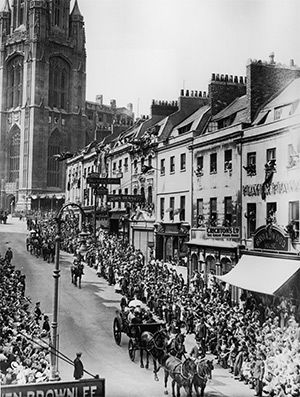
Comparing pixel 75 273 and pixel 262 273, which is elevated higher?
pixel 262 273

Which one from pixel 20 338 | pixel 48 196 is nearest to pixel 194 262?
pixel 20 338

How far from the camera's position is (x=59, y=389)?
1088cm

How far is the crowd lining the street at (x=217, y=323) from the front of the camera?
40.7 ft

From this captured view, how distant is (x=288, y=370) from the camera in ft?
40.7

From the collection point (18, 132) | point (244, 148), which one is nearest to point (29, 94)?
point (18, 132)

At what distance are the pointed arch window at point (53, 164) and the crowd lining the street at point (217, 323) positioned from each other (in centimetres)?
5220

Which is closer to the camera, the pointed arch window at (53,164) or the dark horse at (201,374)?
the dark horse at (201,374)

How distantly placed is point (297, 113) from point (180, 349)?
8.24 m

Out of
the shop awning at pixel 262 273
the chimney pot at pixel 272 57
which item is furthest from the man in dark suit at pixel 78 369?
the chimney pot at pixel 272 57

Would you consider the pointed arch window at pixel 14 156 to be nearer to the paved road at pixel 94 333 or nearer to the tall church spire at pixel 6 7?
the tall church spire at pixel 6 7

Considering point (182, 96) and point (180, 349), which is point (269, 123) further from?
point (182, 96)

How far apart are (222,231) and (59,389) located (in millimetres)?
11358

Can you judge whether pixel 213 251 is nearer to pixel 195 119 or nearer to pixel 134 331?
pixel 134 331

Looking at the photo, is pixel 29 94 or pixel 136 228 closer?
pixel 136 228
